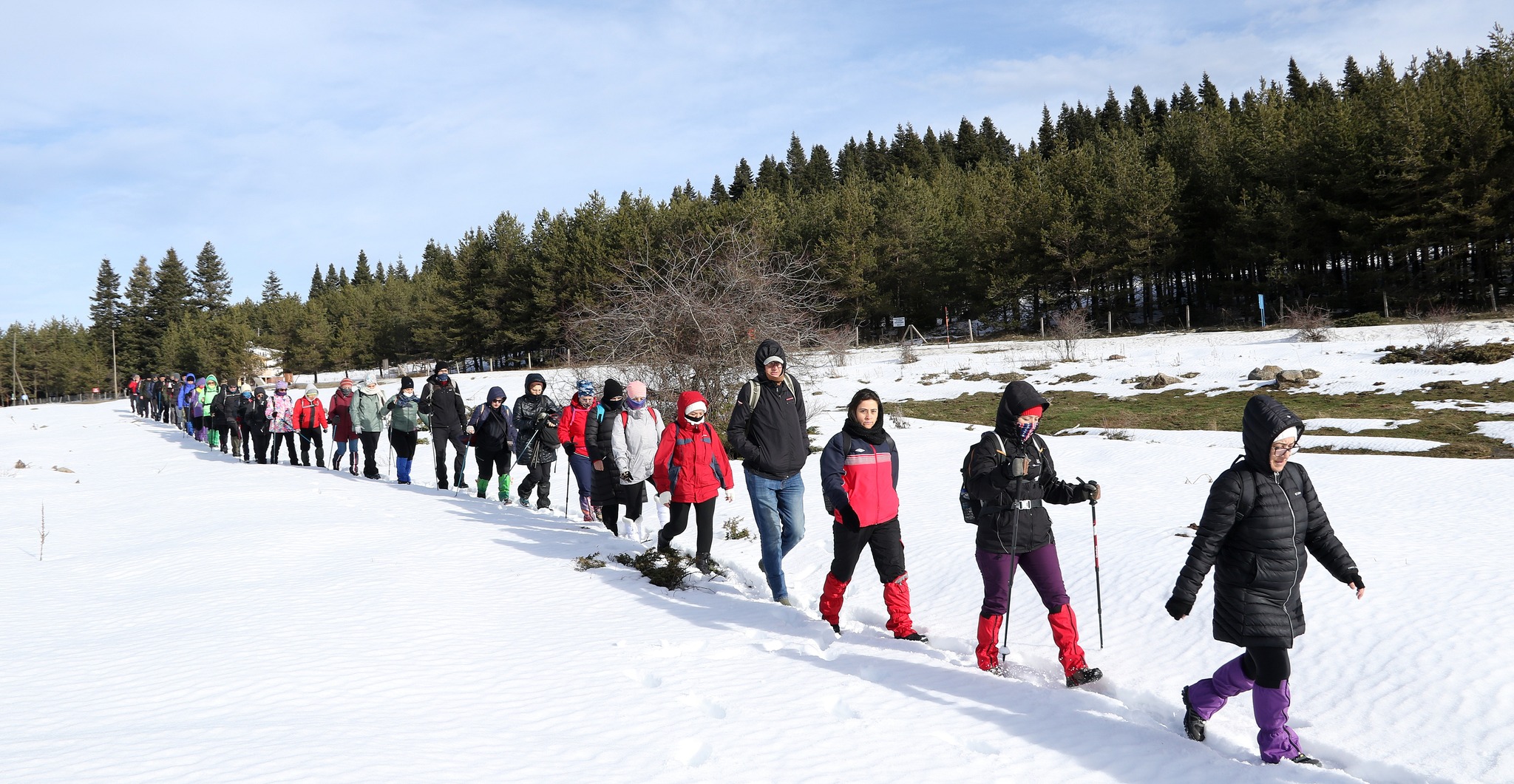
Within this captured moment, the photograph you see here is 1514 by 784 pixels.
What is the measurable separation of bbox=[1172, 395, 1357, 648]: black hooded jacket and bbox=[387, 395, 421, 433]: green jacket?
1216cm

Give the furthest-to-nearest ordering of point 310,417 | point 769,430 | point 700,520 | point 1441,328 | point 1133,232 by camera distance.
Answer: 1. point 1133,232
2. point 1441,328
3. point 310,417
4. point 700,520
5. point 769,430

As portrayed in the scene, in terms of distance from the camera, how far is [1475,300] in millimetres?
35719

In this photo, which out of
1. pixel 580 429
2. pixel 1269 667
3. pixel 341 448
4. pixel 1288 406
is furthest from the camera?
pixel 1288 406

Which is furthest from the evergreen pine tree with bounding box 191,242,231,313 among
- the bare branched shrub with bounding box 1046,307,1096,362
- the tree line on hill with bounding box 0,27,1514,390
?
the bare branched shrub with bounding box 1046,307,1096,362

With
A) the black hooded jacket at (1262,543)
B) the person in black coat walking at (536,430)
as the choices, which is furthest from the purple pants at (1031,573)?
the person in black coat walking at (536,430)

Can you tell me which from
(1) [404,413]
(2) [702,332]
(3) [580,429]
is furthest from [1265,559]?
(2) [702,332]

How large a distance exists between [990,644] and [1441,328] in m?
26.2

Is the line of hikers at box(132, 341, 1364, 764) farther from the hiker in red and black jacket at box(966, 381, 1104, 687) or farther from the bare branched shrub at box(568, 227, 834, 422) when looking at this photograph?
the bare branched shrub at box(568, 227, 834, 422)

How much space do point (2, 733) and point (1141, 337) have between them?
36861 mm

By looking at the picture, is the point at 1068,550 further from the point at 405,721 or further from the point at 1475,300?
the point at 1475,300

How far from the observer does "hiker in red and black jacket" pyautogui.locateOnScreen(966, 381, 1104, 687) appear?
5141 millimetres

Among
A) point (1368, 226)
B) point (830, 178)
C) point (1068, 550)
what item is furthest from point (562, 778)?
point (830, 178)

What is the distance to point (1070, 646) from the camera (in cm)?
521

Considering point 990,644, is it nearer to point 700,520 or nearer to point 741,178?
point 700,520
